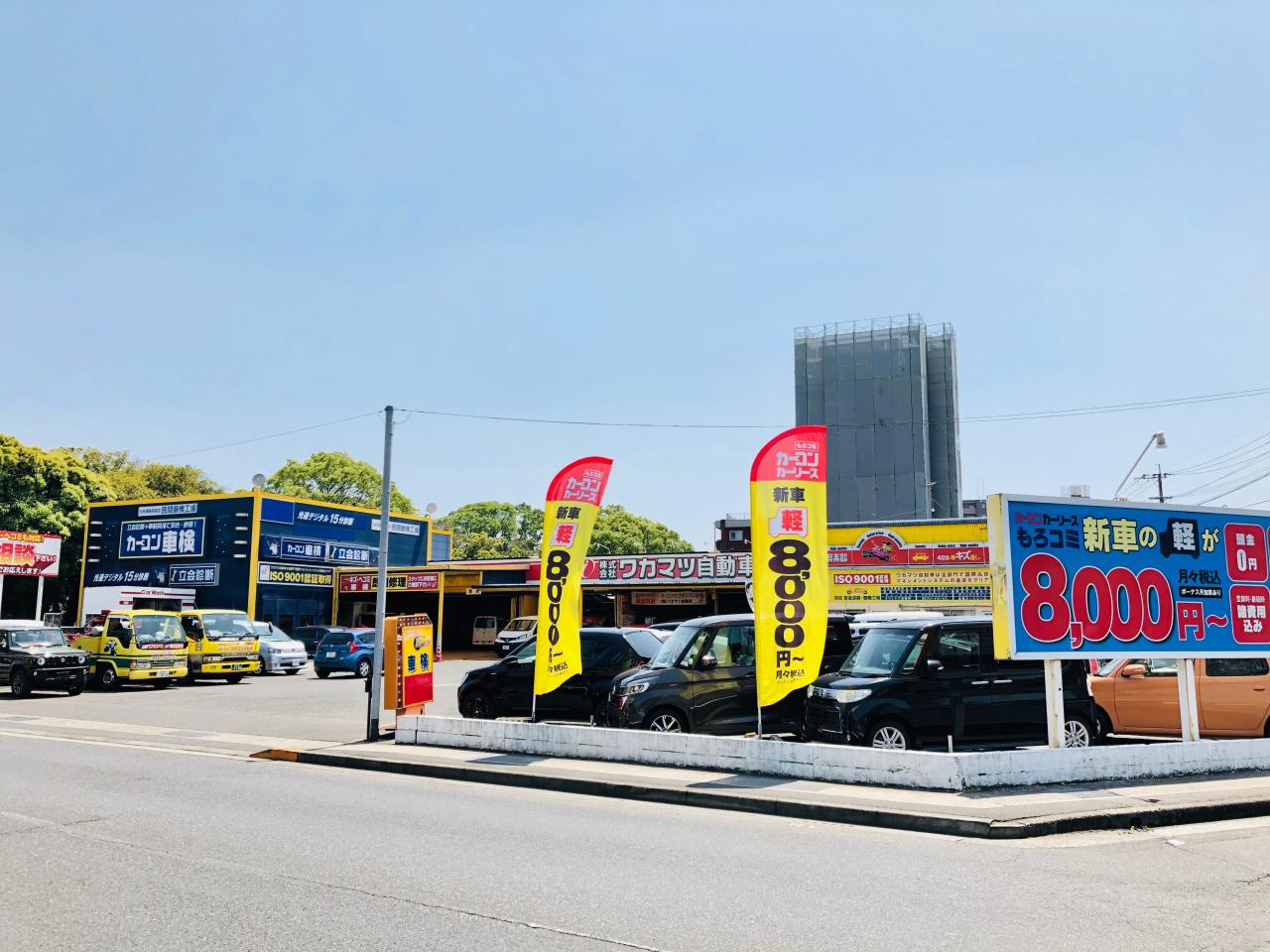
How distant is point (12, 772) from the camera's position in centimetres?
1277

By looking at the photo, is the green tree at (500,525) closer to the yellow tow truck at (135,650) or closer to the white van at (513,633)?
the white van at (513,633)

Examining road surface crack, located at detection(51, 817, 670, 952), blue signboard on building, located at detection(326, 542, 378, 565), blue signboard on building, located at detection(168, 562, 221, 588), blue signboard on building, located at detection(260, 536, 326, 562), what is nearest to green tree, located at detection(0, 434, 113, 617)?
blue signboard on building, located at detection(168, 562, 221, 588)

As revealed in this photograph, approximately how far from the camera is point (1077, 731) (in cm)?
1270

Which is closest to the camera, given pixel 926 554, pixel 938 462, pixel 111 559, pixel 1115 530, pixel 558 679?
pixel 1115 530

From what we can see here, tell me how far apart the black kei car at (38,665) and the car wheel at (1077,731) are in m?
23.9

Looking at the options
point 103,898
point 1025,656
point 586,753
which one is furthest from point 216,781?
point 1025,656

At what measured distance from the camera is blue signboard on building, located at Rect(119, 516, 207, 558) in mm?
50406

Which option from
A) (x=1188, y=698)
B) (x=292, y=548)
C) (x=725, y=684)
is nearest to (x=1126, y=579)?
(x=1188, y=698)

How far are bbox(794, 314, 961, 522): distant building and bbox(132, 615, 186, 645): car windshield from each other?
6950cm

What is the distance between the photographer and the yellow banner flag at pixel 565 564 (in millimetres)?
14531

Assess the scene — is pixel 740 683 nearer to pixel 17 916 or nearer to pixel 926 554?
pixel 17 916

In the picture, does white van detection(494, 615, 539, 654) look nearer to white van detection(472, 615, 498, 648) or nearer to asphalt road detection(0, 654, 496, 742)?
white van detection(472, 615, 498, 648)

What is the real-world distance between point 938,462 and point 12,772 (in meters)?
90.7

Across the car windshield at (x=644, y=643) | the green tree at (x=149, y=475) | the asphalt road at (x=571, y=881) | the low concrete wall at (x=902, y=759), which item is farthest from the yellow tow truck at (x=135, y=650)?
the green tree at (x=149, y=475)
